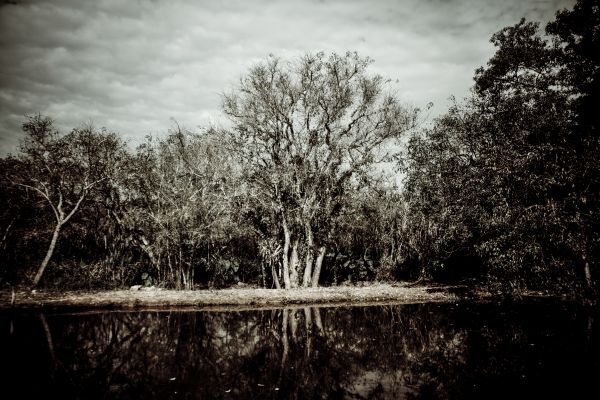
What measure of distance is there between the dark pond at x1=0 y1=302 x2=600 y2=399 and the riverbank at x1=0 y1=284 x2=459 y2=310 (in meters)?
1.30

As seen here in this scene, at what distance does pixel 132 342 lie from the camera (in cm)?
982

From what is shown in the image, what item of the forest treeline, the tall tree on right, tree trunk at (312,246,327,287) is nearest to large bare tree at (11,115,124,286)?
the forest treeline

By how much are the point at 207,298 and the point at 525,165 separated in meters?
14.0

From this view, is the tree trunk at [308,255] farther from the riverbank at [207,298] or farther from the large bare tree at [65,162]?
the large bare tree at [65,162]

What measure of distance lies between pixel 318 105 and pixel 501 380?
16645mm

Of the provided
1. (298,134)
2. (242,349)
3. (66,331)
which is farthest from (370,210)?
(66,331)

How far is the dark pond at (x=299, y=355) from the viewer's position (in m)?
6.70

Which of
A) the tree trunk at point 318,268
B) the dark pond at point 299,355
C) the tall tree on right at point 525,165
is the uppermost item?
the tall tree on right at point 525,165

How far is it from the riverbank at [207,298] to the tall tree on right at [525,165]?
4386 mm

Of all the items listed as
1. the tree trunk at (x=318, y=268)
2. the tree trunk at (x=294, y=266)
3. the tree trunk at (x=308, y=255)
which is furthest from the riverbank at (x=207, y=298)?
the tree trunk at (x=318, y=268)

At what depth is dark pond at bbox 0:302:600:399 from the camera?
264 inches

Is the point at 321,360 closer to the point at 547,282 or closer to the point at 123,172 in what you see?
the point at 547,282

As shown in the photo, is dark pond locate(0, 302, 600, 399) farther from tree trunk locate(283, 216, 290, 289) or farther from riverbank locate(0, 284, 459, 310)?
tree trunk locate(283, 216, 290, 289)

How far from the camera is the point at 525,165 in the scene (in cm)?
1415
